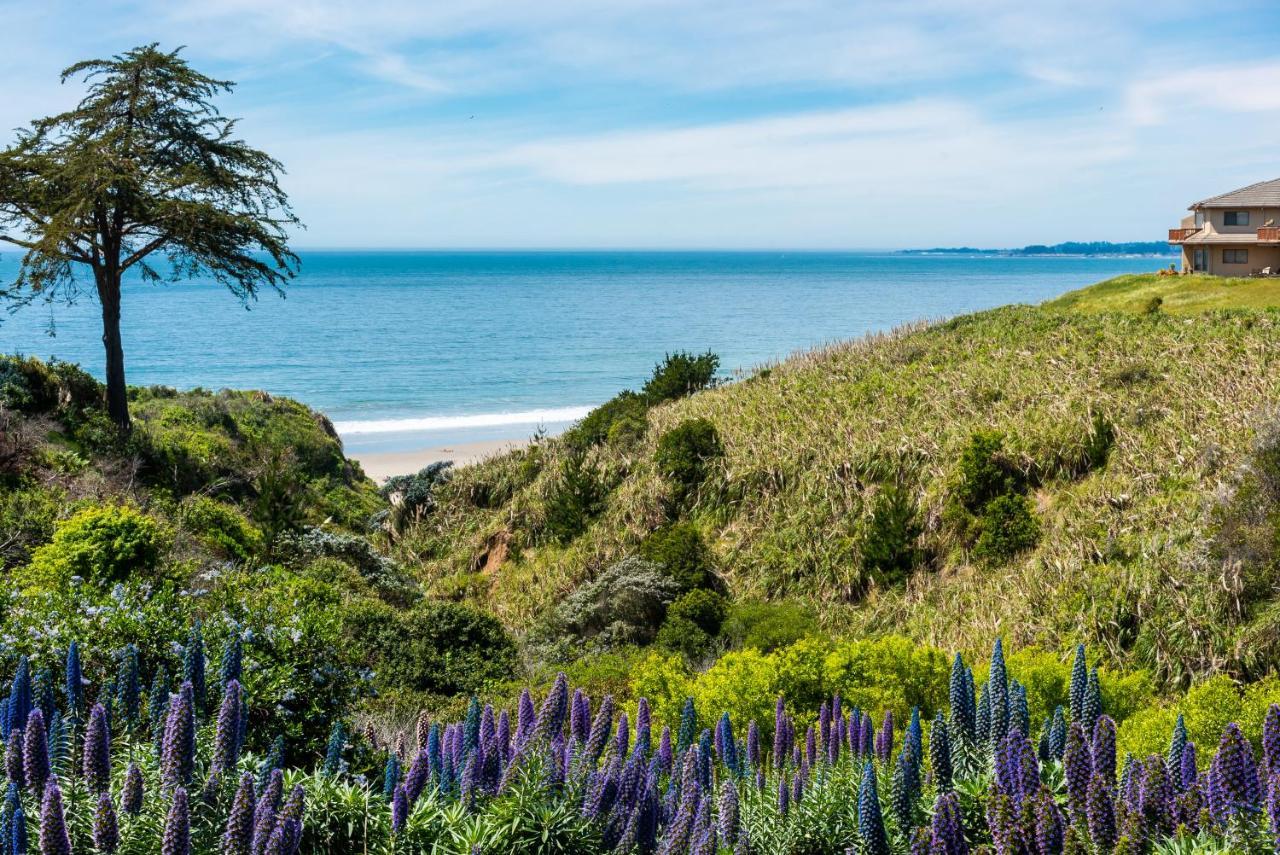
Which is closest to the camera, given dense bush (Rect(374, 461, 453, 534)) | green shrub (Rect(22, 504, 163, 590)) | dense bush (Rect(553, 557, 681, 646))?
green shrub (Rect(22, 504, 163, 590))

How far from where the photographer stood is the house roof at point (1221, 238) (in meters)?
46.5

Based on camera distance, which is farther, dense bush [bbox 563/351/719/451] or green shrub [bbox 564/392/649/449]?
dense bush [bbox 563/351/719/451]

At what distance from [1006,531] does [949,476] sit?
1.81 metres

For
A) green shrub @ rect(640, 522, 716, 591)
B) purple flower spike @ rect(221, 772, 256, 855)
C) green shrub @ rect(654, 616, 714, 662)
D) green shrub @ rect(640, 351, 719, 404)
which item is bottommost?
green shrub @ rect(654, 616, 714, 662)

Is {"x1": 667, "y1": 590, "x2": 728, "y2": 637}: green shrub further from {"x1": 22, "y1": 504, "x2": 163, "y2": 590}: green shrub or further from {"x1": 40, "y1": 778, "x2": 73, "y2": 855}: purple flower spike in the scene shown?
{"x1": 40, "y1": 778, "x2": 73, "y2": 855}: purple flower spike

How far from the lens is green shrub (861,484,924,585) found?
15875 millimetres

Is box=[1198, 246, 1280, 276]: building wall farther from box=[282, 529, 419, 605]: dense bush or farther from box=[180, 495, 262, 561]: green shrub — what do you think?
box=[180, 495, 262, 561]: green shrub

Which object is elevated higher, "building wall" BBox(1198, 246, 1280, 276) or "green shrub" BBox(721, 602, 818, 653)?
"building wall" BBox(1198, 246, 1280, 276)

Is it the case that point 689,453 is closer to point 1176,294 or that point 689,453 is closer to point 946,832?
point 946,832

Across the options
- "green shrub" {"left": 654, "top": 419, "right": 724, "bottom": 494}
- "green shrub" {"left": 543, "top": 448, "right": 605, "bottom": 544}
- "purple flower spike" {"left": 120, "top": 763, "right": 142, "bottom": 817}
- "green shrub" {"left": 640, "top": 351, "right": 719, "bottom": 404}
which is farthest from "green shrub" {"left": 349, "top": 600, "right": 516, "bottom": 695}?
"green shrub" {"left": 640, "top": 351, "right": 719, "bottom": 404}

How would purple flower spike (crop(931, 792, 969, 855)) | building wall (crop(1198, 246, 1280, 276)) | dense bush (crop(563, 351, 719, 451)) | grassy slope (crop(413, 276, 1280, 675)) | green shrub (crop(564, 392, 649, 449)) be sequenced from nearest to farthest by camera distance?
1. purple flower spike (crop(931, 792, 969, 855))
2. grassy slope (crop(413, 276, 1280, 675))
3. green shrub (crop(564, 392, 649, 449))
4. dense bush (crop(563, 351, 719, 451))
5. building wall (crop(1198, 246, 1280, 276))

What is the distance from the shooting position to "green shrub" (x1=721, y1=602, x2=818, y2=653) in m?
14.2

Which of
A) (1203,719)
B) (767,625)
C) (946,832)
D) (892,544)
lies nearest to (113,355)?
(767,625)

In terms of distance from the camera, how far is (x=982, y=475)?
16.5m
